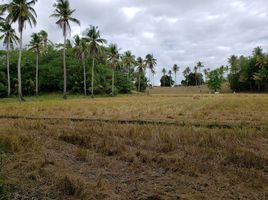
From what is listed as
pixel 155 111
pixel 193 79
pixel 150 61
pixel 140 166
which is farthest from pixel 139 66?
pixel 140 166

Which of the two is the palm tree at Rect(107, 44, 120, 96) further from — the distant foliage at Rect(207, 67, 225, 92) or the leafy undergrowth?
the leafy undergrowth

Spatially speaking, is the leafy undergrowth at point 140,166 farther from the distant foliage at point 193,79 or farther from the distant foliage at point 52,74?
the distant foliage at point 193,79

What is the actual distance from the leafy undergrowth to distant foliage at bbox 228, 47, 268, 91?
8043 centimetres

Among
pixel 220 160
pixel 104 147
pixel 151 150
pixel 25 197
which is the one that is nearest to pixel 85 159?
pixel 104 147

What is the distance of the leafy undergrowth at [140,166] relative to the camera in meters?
5.28

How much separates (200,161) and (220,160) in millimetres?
464

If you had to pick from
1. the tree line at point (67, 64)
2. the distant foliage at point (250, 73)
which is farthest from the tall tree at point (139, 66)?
the distant foliage at point (250, 73)

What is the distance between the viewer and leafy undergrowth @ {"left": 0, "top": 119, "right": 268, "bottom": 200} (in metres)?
5.28

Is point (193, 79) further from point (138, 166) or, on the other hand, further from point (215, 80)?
point (138, 166)

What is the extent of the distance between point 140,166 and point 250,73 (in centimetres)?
9118

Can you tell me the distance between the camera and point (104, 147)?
841 cm

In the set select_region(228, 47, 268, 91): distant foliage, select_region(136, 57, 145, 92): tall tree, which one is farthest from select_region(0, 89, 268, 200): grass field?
select_region(136, 57, 145, 92): tall tree

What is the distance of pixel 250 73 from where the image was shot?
299ft

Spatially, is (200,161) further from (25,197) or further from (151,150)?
(25,197)
